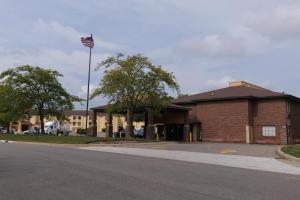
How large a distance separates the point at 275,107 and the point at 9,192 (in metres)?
45.2

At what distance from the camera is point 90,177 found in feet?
45.1

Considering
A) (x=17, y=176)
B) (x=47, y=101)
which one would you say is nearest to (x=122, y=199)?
(x=17, y=176)

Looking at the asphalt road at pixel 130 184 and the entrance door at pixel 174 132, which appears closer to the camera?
the asphalt road at pixel 130 184

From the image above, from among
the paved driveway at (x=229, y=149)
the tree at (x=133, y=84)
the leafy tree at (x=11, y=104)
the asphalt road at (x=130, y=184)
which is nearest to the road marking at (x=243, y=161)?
the paved driveway at (x=229, y=149)

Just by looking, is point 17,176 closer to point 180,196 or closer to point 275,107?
point 180,196

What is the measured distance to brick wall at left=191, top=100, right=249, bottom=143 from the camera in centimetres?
5366

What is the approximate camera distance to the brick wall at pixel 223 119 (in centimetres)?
5366

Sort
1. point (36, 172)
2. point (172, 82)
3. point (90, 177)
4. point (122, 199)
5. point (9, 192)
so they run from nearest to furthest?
point (122, 199), point (9, 192), point (90, 177), point (36, 172), point (172, 82)

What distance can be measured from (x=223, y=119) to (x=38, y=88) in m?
24.3

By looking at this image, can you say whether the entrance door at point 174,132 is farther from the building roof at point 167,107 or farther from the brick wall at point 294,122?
the brick wall at point 294,122

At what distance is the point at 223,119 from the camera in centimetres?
5544

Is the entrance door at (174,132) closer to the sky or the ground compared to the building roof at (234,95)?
closer to the ground

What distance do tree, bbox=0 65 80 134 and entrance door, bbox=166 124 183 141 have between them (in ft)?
46.7

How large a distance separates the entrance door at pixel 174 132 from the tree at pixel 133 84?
10628mm
